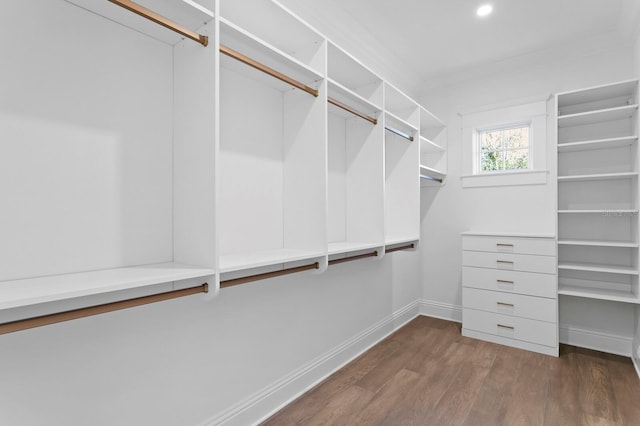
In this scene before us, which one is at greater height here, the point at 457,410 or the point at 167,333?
the point at 167,333

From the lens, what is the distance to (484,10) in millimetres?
2607

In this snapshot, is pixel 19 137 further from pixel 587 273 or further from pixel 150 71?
pixel 587 273

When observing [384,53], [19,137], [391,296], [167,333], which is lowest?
[391,296]

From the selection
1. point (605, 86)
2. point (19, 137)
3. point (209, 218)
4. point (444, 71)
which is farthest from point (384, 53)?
point (19, 137)

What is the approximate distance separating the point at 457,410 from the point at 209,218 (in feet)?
6.24

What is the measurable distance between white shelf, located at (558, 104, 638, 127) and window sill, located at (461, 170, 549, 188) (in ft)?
1.58

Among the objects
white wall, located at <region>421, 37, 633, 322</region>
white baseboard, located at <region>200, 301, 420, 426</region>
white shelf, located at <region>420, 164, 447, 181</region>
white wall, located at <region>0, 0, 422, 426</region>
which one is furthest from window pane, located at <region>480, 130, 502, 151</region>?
white wall, located at <region>0, 0, 422, 426</region>

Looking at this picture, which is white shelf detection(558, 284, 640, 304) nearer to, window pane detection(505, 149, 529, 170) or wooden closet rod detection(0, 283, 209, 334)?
window pane detection(505, 149, 529, 170)

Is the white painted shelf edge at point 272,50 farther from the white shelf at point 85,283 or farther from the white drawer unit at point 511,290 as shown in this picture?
the white drawer unit at point 511,290

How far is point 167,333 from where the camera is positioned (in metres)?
1.50

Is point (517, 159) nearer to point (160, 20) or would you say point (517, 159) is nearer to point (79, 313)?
point (160, 20)

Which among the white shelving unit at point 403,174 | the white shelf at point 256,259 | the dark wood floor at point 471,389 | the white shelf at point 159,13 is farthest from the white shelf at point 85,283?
the white shelving unit at point 403,174

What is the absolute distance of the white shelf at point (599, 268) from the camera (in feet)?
8.72

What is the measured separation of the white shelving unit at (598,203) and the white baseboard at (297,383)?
5.64 ft
